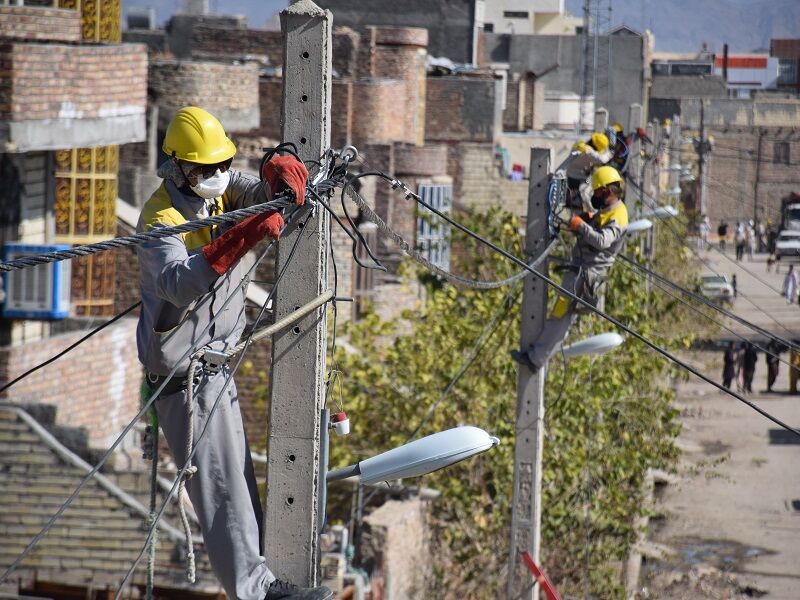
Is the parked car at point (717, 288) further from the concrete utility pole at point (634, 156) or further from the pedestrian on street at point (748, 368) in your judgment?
the concrete utility pole at point (634, 156)

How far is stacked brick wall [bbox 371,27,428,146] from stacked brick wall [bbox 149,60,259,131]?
15.3 m

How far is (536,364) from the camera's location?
13094 millimetres

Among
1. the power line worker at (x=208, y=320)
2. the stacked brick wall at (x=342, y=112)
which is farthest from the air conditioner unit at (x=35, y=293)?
the stacked brick wall at (x=342, y=112)

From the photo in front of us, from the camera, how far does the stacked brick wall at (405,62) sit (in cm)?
4034

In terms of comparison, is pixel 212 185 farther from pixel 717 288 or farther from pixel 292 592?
pixel 717 288

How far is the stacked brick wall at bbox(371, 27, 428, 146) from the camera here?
1588 inches

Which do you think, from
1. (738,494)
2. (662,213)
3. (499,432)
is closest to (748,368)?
(738,494)

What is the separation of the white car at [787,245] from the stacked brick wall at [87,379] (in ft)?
141

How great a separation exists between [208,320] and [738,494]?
20823mm

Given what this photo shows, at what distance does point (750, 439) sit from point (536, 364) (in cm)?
1912

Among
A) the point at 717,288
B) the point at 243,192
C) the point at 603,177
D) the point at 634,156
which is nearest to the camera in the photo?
the point at 243,192

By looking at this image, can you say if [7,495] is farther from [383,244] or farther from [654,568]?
[383,244]

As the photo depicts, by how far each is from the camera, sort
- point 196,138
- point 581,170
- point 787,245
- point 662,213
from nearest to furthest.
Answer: point 196,138, point 581,170, point 662,213, point 787,245

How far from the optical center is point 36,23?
1589 cm
